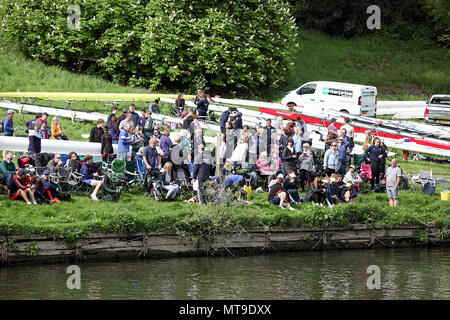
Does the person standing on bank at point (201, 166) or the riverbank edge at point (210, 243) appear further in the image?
the person standing on bank at point (201, 166)

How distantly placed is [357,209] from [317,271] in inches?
135

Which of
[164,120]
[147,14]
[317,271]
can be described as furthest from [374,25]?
[317,271]

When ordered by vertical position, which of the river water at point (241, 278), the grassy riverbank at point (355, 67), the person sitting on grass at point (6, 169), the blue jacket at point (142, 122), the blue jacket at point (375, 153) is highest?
the grassy riverbank at point (355, 67)

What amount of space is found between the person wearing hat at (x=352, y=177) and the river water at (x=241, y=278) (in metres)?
2.88

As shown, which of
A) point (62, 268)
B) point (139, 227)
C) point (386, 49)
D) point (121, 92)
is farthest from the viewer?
point (386, 49)

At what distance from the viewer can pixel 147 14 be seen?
38.4 metres

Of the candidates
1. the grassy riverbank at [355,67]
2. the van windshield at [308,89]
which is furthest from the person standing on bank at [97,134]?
the van windshield at [308,89]

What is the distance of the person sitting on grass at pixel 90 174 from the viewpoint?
22.0 meters

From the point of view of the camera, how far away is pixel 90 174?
73.6 ft

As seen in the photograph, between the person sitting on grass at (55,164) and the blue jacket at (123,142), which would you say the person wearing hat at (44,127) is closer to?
the person sitting on grass at (55,164)

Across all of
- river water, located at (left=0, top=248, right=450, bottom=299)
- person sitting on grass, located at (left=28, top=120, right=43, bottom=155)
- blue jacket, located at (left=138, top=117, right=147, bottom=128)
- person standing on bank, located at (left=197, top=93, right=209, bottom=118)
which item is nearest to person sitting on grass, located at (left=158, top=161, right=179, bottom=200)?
river water, located at (left=0, top=248, right=450, bottom=299)

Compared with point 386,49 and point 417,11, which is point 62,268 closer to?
point 386,49

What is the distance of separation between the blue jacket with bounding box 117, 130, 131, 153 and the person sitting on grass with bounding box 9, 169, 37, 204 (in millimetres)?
3435

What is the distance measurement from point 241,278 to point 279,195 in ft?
13.9
